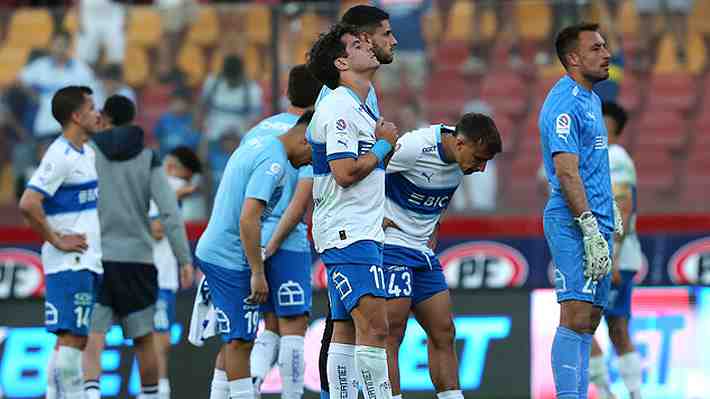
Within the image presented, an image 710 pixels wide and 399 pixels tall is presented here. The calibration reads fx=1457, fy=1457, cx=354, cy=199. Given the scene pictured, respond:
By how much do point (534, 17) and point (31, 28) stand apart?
5.34m

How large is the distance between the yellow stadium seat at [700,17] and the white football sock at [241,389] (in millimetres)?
8342

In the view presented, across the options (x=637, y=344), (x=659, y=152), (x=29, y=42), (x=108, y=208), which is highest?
(x=29, y=42)

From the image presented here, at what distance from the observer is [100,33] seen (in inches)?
617

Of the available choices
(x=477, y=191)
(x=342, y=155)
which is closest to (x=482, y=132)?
(x=342, y=155)

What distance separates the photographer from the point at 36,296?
1346 centimetres

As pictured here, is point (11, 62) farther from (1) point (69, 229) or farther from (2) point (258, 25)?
(1) point (69, 229)

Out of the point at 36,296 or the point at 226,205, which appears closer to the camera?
the point at 226,205

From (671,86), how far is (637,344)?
3.78m

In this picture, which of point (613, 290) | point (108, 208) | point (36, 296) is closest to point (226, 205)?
point (108, 208)

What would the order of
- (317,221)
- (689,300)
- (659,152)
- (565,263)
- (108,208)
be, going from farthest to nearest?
(659,152), (689,300), (108,208), (565,263), (317,221)

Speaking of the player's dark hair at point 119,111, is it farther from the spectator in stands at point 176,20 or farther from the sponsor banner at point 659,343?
the spectator in stands at point 176,20

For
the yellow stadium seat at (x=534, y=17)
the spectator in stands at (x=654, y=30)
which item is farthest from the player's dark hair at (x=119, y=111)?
the spectator in stands at (x=654, y=30)

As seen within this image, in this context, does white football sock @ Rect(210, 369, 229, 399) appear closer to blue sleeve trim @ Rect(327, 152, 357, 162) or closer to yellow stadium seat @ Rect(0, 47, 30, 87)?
blue sleeve trim @ Rect(327, 152, 357, 162)

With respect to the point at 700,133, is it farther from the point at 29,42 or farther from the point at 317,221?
the point at 317,221
